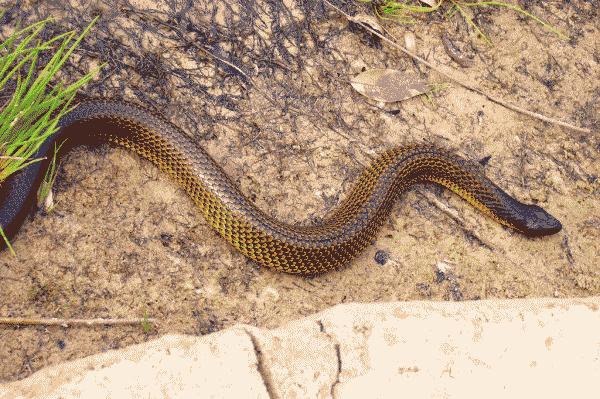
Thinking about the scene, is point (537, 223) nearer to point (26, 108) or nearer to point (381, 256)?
point (381, 256)

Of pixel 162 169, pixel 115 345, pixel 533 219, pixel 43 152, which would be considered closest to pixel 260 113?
pixel 162 169

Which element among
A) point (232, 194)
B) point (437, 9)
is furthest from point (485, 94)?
point (232, 194)

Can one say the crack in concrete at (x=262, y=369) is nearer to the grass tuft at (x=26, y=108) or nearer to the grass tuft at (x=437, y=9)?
the grass tuft at (x=26, y=108)

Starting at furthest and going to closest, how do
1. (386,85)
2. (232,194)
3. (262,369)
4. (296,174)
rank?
(386,85)
(296,174)
(232,194)
(262,369)

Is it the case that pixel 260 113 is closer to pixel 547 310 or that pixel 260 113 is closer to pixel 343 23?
pixel 343 23

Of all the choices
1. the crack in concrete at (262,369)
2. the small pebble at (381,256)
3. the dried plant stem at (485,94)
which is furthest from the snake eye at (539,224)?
the crack in concrete at (262,369)

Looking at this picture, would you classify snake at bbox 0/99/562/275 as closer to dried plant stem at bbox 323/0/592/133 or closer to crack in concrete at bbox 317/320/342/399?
dried plant stem at bbox 323/0/592/133
